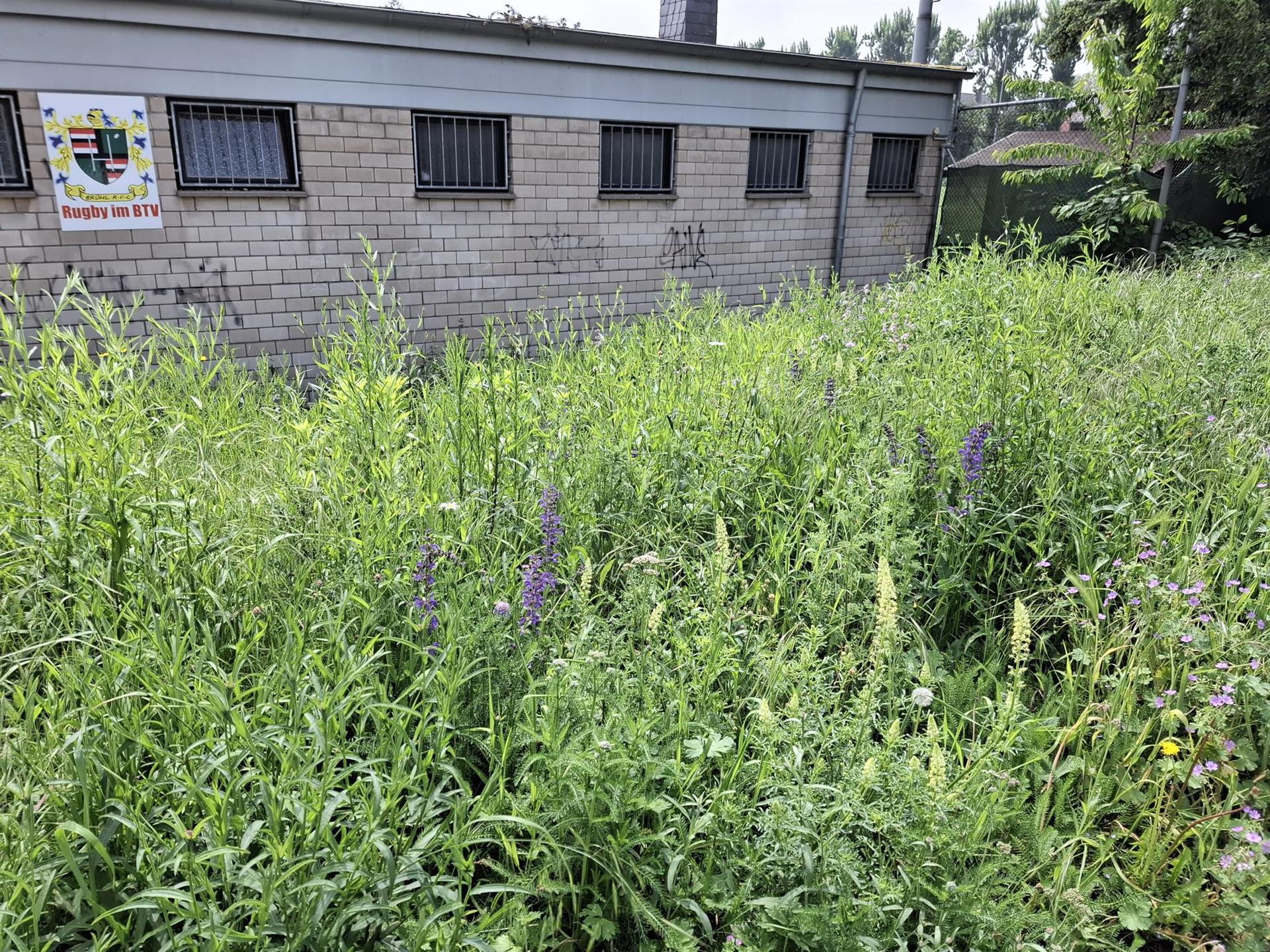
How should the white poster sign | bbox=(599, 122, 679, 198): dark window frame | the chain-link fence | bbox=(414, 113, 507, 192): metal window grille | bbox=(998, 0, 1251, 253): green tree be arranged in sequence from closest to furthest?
the white poster sign → bbox=(414, 113, 507, 192): metal window grille → bbox=(599, 122, 679, 198): dark window frame → bbox=(998, 0, 1251, 253): green tree → the chain-link fence

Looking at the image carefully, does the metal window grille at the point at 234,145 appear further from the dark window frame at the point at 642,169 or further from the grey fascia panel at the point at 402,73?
the dark window frame at the point at 642,169

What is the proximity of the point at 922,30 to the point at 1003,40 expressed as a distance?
83186mm

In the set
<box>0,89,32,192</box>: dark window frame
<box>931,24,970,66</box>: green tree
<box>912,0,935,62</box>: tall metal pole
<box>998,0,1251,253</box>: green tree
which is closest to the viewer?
<box>0,89,32,192</box>: dark window frame

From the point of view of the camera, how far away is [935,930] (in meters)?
1.62

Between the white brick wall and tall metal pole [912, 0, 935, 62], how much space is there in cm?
471

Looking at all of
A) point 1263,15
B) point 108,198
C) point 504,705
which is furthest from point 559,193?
point 1263,15

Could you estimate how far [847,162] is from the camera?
11109 millimetres

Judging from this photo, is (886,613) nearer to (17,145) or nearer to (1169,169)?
(17,145)

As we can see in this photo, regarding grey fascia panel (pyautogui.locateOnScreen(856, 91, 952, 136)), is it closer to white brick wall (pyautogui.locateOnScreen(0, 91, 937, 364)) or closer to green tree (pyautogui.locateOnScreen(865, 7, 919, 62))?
white brick wall (pyautogui.locateOnScreen(0, 91, 937, 364))

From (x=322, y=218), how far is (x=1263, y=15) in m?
15.7

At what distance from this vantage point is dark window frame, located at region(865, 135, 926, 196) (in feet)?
38.3

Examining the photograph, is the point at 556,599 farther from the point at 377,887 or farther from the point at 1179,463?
the point at 1179,463

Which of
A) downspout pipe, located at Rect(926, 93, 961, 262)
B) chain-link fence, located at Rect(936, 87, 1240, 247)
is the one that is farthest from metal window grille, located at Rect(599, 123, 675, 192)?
chain-link fence, located at Rect(936, 87, 1240, 247)

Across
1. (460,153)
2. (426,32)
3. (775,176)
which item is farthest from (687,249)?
(426,32)
